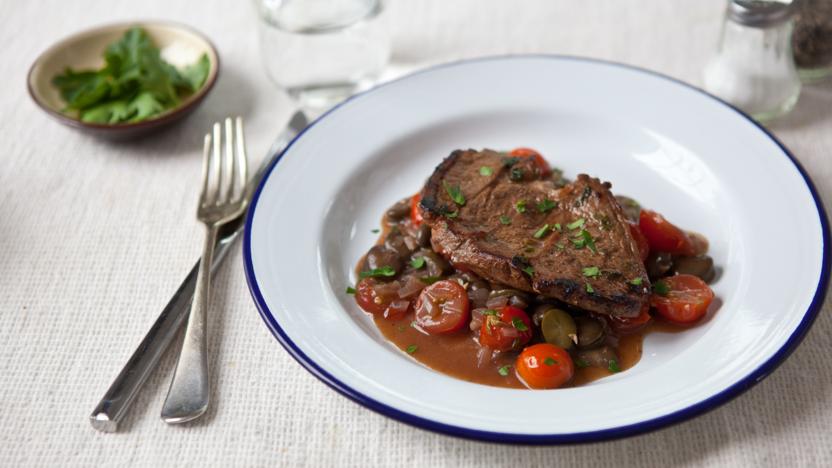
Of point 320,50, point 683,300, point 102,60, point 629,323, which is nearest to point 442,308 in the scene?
point 629,323

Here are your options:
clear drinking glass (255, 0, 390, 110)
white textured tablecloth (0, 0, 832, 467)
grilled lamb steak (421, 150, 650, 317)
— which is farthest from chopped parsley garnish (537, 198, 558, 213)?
clear drinking glass (255, 0, 390, 110)

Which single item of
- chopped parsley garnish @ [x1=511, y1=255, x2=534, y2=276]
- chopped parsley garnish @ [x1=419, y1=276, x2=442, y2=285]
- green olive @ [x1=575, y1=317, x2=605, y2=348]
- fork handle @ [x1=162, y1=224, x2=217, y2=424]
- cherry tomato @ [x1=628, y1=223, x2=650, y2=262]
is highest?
chopped parsley garnish @ [x1=511, y1=255, x2=534, y2=276]

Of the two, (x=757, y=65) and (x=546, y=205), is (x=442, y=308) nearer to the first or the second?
(x=546, y=205)

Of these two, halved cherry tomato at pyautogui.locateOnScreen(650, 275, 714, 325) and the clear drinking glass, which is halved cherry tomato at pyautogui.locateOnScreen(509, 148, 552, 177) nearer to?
halved cherry tomato at pyautogui.locateOnScreen(650, 275, 714, 325)

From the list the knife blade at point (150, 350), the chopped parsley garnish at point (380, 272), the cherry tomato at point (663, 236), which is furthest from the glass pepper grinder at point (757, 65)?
the knife blade at point (150, 350)

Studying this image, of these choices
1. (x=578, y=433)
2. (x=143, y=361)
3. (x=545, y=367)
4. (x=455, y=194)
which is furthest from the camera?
(x=455, y=194)

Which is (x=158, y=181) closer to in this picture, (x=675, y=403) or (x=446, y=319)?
(x=446, y=319)
